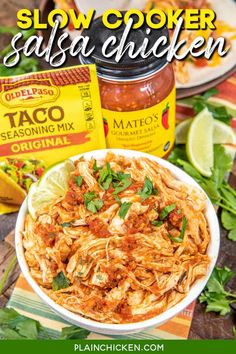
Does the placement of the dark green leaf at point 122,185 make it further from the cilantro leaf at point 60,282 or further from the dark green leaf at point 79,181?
the cilantro leaf at point 60,282

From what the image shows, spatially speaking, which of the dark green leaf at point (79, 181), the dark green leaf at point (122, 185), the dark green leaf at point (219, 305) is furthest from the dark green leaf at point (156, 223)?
the dark green leaf at point (219, 305)

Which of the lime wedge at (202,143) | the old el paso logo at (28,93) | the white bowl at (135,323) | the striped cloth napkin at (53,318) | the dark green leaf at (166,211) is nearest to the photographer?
the white bowl at (135,323)

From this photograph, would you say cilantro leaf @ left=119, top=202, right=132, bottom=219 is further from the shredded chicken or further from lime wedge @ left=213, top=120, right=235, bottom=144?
lime wedge @ left=213, top=120, right=235, bottom=144

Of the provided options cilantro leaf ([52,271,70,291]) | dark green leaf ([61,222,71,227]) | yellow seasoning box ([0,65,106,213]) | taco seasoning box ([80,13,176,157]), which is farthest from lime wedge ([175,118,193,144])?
cilantro leaf ([52,271,70,291])

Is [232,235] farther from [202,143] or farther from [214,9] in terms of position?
[214,9]

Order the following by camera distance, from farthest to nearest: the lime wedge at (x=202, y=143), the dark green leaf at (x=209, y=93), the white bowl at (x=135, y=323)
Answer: the dark green leaf at (x=209, y=93)
the lime wedge at (x=202, y=143)
the white bowl at (x=135, y=323)

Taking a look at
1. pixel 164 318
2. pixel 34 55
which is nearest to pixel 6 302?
pixel 164 318
